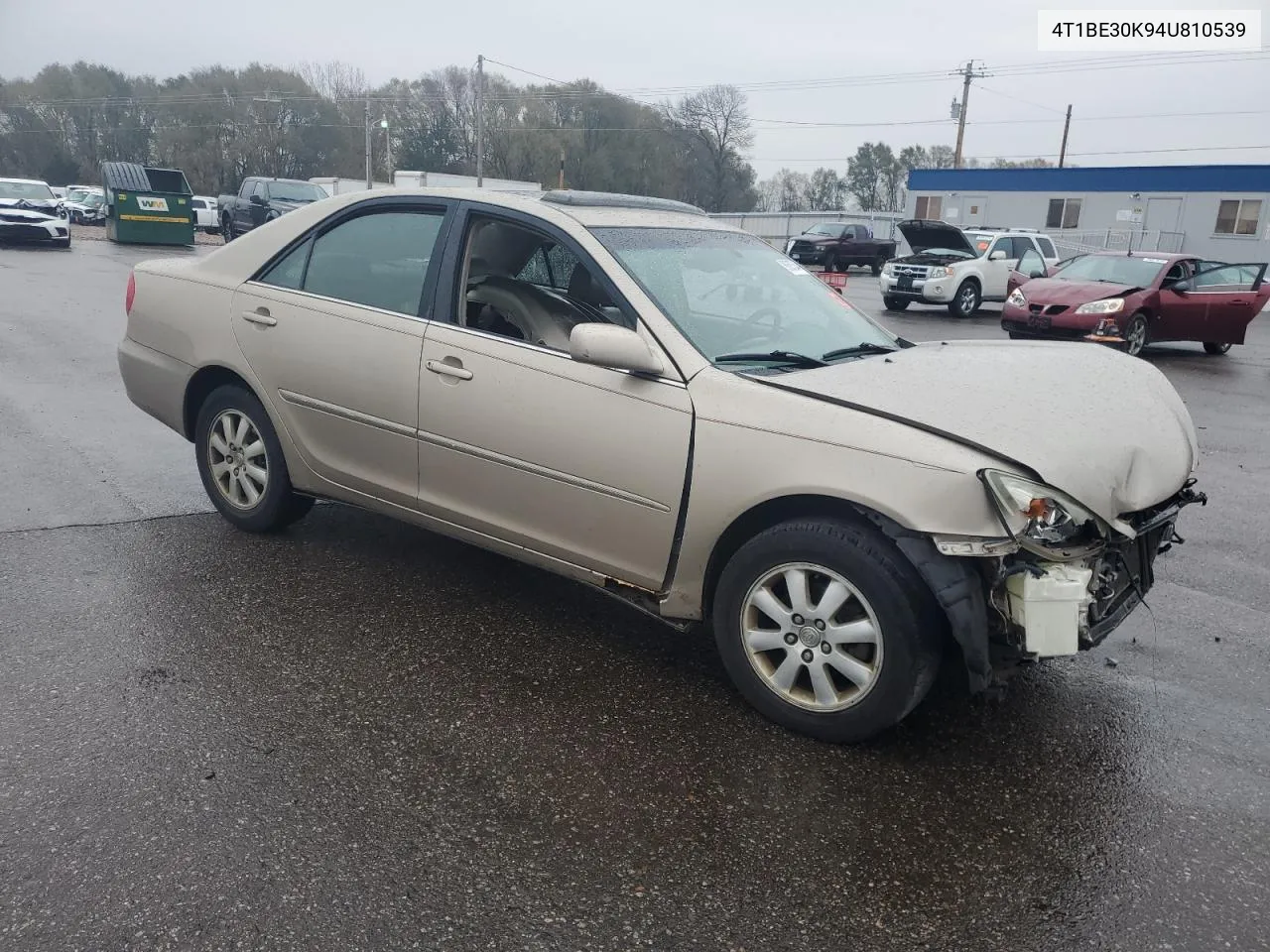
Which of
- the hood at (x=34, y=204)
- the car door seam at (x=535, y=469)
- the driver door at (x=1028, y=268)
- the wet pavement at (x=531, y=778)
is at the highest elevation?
the driver door at (x=1028, y=268)

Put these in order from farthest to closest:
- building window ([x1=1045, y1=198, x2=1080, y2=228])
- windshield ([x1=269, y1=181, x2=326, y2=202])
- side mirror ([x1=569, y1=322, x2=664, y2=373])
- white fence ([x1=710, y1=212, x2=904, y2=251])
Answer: white fence ([x1=710, y1=212, x2=904, y2=251]), building window ([x1=1045, y1=198, x2=1080, y2=228]), windshield ([x1=269, y1=181, x2=326, y2=202]), side mirror ([x1=569, y1=322, x2=664, y2=373])

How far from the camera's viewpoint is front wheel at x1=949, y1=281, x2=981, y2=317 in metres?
20.5

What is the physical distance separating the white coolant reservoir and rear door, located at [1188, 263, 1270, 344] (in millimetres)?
14052

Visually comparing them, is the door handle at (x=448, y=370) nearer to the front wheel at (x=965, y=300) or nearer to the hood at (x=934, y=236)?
the hood at (x=934, y=236)

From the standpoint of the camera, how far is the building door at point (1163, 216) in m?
40.8

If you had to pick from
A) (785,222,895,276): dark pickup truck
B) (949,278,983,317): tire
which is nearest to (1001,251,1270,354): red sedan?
(949,278,983,317): tire

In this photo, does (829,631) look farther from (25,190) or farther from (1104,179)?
(1104,179)

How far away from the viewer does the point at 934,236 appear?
2089cm

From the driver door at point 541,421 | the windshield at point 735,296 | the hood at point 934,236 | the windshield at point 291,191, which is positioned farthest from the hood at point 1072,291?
the windshield at point 291,191

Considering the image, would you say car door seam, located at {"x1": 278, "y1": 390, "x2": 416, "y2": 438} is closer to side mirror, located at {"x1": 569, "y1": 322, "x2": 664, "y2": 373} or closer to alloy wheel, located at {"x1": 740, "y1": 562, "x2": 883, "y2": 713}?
side mirror, located at {"x1": 569, "y1": 322, "x2": 664, "y2": 373}

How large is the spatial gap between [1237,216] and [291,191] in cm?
3504

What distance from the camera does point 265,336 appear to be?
4.61 meters

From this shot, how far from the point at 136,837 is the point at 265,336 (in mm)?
2547

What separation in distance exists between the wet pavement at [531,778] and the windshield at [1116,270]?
11396 mm
